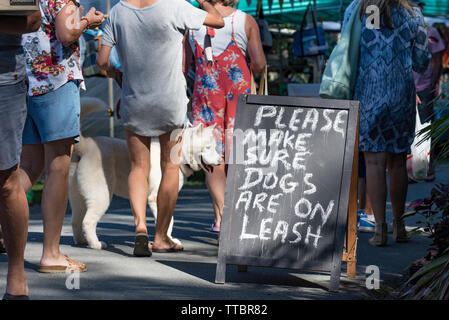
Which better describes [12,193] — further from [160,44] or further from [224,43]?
[224,43]

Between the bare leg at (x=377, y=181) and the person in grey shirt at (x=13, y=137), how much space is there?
9.76ft

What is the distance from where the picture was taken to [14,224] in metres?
3.64

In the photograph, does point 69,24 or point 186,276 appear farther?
point 186,276

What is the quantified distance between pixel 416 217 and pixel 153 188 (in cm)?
289

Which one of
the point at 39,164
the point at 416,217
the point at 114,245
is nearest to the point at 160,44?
the point at 39,164

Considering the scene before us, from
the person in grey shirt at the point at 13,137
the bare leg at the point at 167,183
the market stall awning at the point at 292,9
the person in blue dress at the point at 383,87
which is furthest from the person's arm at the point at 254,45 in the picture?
the market stall awning at the point at 292,9

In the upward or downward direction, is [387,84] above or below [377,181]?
above

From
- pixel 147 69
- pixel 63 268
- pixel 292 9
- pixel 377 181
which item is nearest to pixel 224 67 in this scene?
pixel 147 69

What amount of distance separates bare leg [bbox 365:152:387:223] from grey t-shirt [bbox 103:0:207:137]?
152 cm

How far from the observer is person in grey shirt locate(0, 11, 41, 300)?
11.3 ft

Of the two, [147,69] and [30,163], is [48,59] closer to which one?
[30,163]

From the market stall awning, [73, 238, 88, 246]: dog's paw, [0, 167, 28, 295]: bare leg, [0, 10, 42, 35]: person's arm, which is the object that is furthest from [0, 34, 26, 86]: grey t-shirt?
the market stall awning

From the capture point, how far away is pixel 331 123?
4.59m

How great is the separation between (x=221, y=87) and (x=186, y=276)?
1.83m
